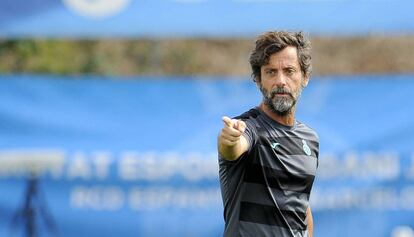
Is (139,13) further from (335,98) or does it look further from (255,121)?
(255,121)

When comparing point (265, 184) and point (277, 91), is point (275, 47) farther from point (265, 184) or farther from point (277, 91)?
point (265, 184)

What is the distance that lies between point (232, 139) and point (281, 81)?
0.52 meters

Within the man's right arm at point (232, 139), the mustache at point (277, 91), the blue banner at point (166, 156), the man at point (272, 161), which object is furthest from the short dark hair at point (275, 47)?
the blue banner at point (166, 156)

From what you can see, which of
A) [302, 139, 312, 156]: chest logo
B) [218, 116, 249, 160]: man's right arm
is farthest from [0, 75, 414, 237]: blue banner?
[218, 116, 249, 160]: man's right arm

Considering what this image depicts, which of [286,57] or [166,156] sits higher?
[166,156]

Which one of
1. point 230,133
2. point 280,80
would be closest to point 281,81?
point 280,80

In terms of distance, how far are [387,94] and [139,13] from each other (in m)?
2.09

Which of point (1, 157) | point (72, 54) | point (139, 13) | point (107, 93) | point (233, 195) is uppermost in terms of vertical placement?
point (72, 54)

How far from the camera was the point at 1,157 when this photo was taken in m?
7.52

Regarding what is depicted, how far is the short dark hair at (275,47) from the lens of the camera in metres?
4.25

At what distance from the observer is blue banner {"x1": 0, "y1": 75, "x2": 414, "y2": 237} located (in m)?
7.53

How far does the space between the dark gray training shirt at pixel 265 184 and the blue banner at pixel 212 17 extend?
3.17 meters

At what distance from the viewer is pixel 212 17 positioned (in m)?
7.39

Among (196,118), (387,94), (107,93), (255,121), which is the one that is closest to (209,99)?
(196,118)
